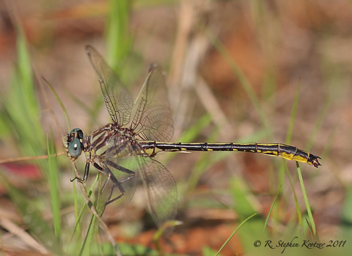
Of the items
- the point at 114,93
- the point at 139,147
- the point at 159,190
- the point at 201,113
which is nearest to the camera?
the point at 159,190

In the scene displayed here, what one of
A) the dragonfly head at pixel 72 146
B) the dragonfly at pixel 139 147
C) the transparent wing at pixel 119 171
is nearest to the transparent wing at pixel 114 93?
the dragonfly at pixel 139 147

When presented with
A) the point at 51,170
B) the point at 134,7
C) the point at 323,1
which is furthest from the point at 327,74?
the point at 51,170

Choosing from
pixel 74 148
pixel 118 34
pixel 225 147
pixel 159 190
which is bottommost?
pixel 159 190

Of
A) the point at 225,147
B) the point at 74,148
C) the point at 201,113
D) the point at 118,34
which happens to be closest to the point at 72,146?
the point at 74,148

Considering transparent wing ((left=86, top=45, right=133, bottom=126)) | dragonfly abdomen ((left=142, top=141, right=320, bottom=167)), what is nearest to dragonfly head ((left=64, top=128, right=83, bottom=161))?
transparent wing ((left=86, top=45, right=133, bottom=126))

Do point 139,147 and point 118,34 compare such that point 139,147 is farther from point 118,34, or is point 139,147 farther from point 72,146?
point 118,34

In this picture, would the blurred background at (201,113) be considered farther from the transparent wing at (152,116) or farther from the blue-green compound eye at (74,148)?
the transparent wing at (152,116)

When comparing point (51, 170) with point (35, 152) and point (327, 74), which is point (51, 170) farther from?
point (327, 74)
